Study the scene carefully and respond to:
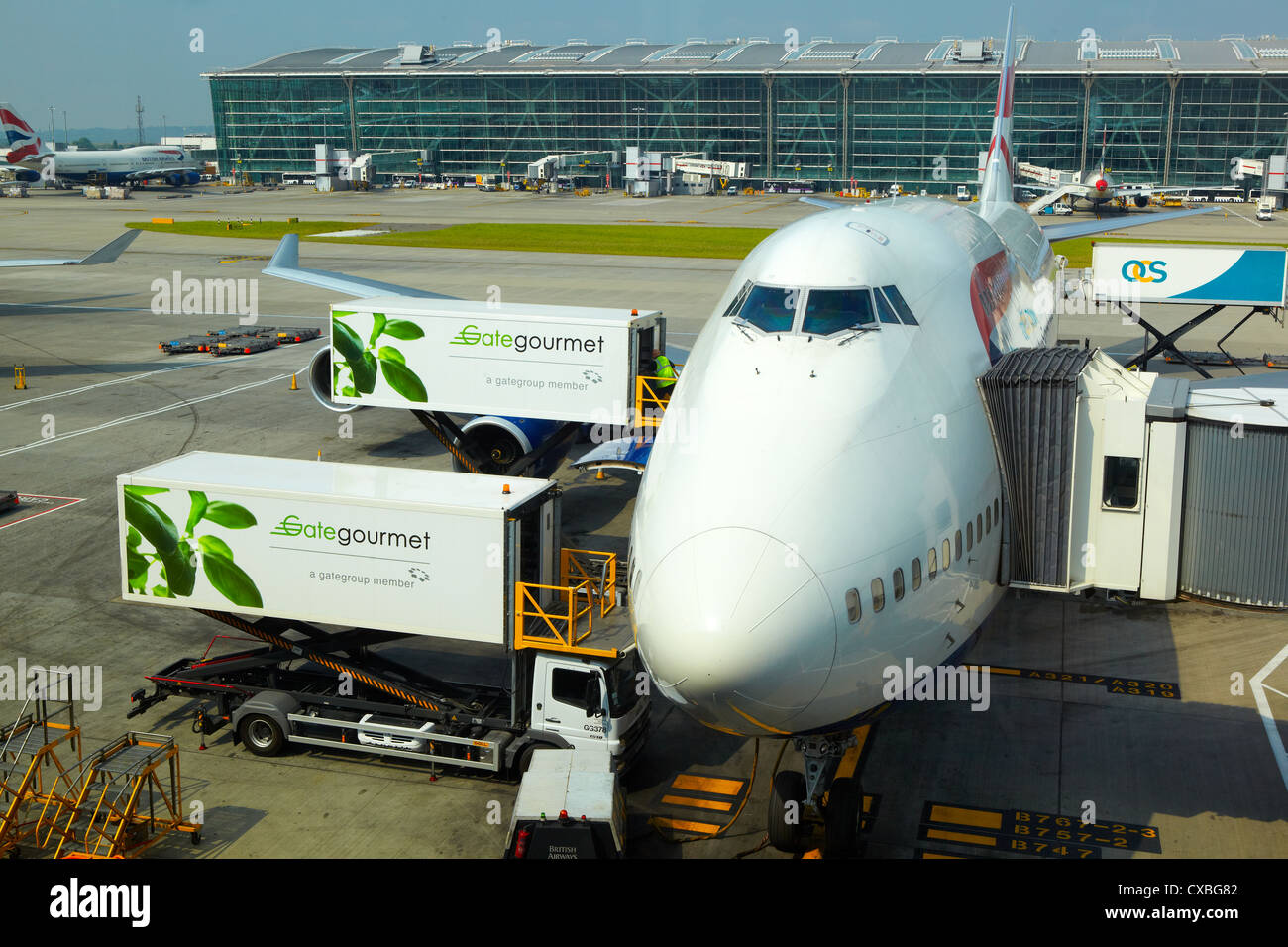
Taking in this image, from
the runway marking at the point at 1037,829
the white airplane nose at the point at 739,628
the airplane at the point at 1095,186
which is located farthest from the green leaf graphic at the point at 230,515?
the airplane at the point at 1095,186

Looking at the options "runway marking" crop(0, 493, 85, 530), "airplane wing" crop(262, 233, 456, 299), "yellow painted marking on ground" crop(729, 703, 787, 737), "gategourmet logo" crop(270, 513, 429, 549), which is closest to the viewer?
"yellow painted marking on ground" crop(729, 703, 787, 737)

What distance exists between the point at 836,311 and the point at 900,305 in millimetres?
1107

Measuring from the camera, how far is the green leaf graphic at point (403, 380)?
93.1 ft

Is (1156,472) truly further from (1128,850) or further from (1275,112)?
(1275,112)

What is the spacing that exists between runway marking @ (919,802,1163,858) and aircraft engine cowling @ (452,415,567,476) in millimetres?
16406

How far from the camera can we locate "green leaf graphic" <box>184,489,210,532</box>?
18.6m

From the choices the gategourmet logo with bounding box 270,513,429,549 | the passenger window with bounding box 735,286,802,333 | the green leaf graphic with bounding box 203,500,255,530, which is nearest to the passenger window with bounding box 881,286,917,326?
the passenger window with bounding box 735,286,802,333

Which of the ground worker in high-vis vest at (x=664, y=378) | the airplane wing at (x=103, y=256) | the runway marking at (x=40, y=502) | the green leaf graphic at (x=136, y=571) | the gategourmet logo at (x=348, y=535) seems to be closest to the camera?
the gategourmet logo at (x=348, y=535)

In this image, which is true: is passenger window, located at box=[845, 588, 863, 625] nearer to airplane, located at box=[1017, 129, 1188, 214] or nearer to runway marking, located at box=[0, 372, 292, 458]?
runway marking, located at box=[0, 372, 292, 458]

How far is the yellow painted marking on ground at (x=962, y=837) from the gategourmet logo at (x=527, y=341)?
14.1 metres

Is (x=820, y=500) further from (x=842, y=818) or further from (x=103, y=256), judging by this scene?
(x=103, y=256)

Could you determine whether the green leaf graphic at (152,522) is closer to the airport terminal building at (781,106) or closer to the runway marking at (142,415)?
the runway marking at (142,415)

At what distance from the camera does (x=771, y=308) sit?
49.2ft
